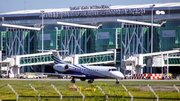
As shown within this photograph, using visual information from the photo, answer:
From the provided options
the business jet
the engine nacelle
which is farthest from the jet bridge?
the engine nacelle

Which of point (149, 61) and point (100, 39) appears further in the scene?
point (100, 39)

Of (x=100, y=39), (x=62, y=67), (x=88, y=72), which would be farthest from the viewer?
(x=100, y=39)

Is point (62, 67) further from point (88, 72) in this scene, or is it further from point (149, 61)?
point (149, 61)

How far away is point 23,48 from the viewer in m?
139

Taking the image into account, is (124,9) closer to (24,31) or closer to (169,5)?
(169,5)

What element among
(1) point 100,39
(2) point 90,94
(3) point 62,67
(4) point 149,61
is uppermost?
(2) point 90,94

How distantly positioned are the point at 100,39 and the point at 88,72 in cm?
5100

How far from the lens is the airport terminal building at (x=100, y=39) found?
107750 millimetres

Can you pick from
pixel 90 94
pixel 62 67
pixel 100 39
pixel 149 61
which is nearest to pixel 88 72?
pixel 62 67

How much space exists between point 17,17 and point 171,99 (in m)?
127

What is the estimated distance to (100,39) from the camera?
4838 inches

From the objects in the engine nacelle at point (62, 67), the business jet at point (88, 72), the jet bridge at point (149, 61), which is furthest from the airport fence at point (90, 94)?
the jet bridge at point (149, 61)

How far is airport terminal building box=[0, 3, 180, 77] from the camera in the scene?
108m

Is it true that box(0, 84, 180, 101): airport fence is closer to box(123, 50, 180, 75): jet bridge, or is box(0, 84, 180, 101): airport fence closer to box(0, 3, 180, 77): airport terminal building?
box(123, 50, 180, 75): jet bridge
